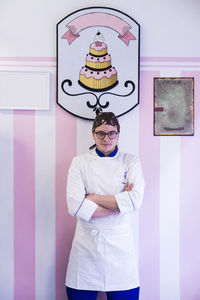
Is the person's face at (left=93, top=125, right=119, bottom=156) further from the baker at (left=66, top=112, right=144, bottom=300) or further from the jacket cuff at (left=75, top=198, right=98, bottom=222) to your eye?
the jacket cuff at (left=75, top=198, right=98, bottom=222)

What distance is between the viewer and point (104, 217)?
189 cm

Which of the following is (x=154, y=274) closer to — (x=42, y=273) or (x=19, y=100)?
(x=42, y=273)

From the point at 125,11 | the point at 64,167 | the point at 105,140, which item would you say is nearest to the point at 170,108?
the point at 105,140

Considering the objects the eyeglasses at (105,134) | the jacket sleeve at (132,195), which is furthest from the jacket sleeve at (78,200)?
the eyeglasses at (105,134)

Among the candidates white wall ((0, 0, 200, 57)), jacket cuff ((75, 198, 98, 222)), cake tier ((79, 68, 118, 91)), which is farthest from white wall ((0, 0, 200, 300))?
jacket cuff ((75, 198, 98, 222))

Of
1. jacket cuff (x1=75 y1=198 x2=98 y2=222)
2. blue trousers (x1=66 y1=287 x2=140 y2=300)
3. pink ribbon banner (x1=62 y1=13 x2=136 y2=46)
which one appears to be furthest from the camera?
pink ribbon banner (x1=62 y1=13 x2=136 y2=46)

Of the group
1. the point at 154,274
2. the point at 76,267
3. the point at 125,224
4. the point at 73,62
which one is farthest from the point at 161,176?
the point at 73,62

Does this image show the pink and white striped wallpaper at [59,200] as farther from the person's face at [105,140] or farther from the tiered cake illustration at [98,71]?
the person's face at [105,140]

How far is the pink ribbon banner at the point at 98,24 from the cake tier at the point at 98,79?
0.26 m

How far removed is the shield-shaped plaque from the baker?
0.39 m

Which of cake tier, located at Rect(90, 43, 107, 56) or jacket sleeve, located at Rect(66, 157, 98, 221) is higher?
cake tier, located at Rect(90, 43, 107, 56)

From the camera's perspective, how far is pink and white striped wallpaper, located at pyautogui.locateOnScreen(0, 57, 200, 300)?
91.0 inches

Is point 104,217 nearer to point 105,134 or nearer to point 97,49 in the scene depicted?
point 105,134

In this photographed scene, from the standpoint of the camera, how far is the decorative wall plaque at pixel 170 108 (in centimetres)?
232
